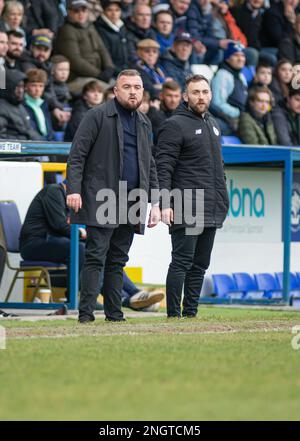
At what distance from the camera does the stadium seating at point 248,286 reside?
1748 centimetres

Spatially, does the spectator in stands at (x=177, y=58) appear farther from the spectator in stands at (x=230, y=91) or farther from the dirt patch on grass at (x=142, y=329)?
the dirt patch on grass at (x=142, y=329)

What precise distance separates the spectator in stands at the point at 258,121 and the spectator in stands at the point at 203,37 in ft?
5.01

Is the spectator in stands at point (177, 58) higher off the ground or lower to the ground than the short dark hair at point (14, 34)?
lower

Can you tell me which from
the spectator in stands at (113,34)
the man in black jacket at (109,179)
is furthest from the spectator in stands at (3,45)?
the man in black jacket at (109,179)

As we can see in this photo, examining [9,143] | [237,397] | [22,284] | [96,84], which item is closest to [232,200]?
[96,84]

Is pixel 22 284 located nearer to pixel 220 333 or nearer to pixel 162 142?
pixel 162 142

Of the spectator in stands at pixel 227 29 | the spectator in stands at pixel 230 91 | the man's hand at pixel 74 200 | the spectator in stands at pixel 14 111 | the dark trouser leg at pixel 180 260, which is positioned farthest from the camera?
the spectator in stands at pixel 227 29

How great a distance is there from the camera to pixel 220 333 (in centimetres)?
968

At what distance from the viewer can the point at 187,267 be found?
1090 cm

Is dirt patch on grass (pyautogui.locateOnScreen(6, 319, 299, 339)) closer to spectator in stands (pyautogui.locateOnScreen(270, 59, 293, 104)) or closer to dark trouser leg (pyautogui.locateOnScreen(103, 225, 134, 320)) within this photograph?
dark trouser leg (pyautogui.locateOnScreen(103, 225, 134, 320))

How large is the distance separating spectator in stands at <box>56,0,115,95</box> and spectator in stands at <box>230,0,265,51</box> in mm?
5307

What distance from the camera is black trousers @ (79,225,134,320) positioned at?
1028 centimetres

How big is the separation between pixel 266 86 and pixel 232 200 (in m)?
5.04

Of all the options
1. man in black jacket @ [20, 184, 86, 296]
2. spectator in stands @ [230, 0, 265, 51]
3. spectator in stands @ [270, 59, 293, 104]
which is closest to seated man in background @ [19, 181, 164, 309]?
man in black jacket @ [20, 184, 86, 296]
